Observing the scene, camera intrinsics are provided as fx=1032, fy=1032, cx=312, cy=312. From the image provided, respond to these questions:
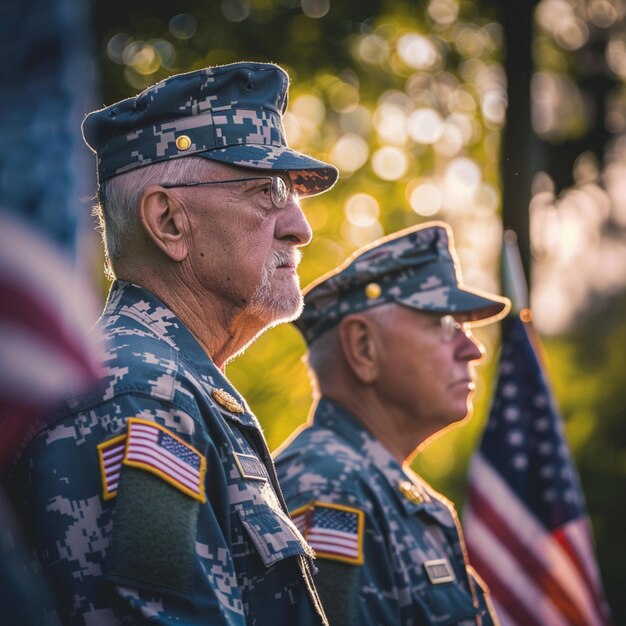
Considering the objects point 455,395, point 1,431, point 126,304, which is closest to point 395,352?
point 455,395

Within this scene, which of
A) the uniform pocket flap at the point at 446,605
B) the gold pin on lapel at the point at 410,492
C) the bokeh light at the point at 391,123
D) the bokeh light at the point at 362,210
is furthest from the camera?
the bokeh light at the point at 391,123

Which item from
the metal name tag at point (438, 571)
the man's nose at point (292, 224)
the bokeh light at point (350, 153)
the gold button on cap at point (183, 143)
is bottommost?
the metal name tag at point (438, 571)

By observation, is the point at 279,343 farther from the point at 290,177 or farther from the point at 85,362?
the point at 85,362

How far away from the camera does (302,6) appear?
11805mm

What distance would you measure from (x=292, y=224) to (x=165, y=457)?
1.02 metres

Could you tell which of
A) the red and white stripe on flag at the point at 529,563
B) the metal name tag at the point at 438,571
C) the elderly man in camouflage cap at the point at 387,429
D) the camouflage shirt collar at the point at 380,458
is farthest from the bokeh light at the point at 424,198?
the metal name tag at the point at 438,571

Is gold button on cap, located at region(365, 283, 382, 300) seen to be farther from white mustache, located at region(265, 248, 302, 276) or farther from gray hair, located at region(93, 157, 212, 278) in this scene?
gray hair, located at region(93, 157, 212, 278)

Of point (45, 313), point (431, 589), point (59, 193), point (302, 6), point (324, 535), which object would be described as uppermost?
point (302, 6)

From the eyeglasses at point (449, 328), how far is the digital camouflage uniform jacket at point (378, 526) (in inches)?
23.0

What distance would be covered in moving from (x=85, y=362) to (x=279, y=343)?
10.4 metres

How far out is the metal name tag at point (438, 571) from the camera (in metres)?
3.91

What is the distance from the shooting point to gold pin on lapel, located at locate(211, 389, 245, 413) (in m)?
2.63

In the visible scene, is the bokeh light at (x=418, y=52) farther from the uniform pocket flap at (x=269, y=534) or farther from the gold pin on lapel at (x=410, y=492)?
the uniform pocket flap at (x=269, y=534)

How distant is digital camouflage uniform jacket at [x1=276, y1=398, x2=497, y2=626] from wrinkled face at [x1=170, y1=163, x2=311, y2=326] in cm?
103
